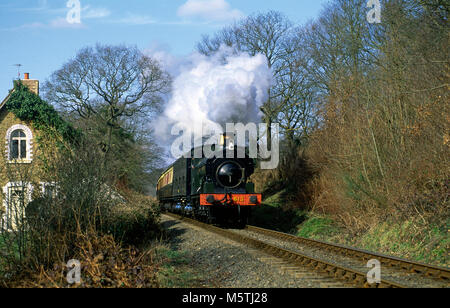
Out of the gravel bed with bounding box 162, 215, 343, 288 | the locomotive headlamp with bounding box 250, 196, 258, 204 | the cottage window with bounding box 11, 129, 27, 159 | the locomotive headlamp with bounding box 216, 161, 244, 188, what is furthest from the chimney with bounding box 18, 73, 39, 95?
the gravel bed with bounding box 162, 215, 343, 288

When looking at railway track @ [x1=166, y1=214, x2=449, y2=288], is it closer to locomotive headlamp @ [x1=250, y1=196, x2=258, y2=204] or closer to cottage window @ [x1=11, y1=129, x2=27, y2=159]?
locomotive headlamp @ [x1=250, y1=196, x2=258, y2=204]

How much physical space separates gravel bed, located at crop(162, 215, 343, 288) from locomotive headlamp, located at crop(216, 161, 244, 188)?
166 inches

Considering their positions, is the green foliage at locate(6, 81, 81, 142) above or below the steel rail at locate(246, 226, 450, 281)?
above

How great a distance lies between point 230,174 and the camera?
17.6m

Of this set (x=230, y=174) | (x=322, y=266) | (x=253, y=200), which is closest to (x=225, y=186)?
(x=230, y=174)

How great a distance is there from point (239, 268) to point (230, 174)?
333 inches

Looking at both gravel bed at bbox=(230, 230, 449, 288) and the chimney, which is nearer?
gravel bed at bbox=(230, 230, 449, 288)

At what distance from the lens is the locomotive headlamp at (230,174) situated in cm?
1764

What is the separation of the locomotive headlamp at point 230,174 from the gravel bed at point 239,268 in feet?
13.8

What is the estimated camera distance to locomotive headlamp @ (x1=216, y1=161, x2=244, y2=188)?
17.6 m

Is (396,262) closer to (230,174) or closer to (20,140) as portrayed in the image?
(230,174)

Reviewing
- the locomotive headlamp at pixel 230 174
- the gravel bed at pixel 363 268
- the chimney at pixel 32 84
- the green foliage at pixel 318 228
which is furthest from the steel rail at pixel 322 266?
the chimney at pixel 32 84

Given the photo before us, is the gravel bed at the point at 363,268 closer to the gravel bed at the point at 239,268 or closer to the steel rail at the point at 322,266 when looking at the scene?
the steel rail at the point at 322,266
